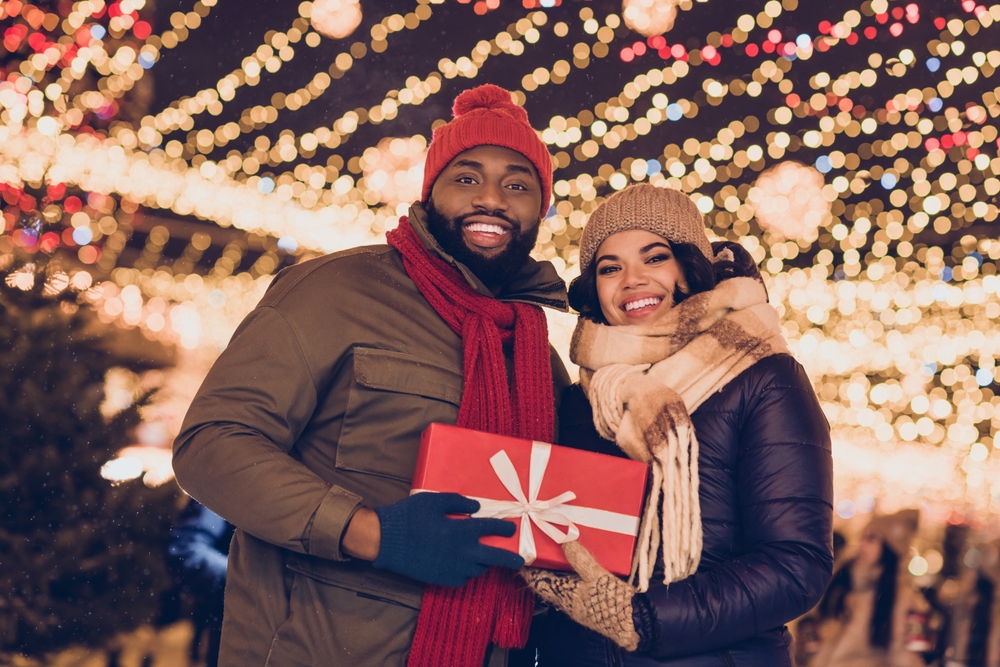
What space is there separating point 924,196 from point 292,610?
597cm

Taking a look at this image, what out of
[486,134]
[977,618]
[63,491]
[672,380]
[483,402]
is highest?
[486,134]

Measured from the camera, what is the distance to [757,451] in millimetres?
1882

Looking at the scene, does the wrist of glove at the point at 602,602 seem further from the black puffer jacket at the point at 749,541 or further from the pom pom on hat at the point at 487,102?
the pom pom on hat at the point at 487,102

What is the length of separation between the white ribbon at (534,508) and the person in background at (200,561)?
214 centimetres

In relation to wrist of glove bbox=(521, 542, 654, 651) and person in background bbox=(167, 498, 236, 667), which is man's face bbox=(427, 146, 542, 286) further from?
person in background bbox=(167, 498, 236, 667)

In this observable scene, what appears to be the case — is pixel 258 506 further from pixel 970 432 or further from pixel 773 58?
pixel 970 432

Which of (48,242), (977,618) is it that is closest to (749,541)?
(48,242)

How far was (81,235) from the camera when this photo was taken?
14.2ft

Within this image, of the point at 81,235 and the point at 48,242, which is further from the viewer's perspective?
the point at 81,235

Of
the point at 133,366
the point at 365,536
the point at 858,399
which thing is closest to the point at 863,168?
the point at 858,399

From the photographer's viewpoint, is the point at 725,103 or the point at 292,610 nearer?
the point at 292,610

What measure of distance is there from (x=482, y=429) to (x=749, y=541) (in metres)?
0.66

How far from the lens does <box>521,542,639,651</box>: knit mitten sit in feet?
5.60

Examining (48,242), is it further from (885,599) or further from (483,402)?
(885,599)
